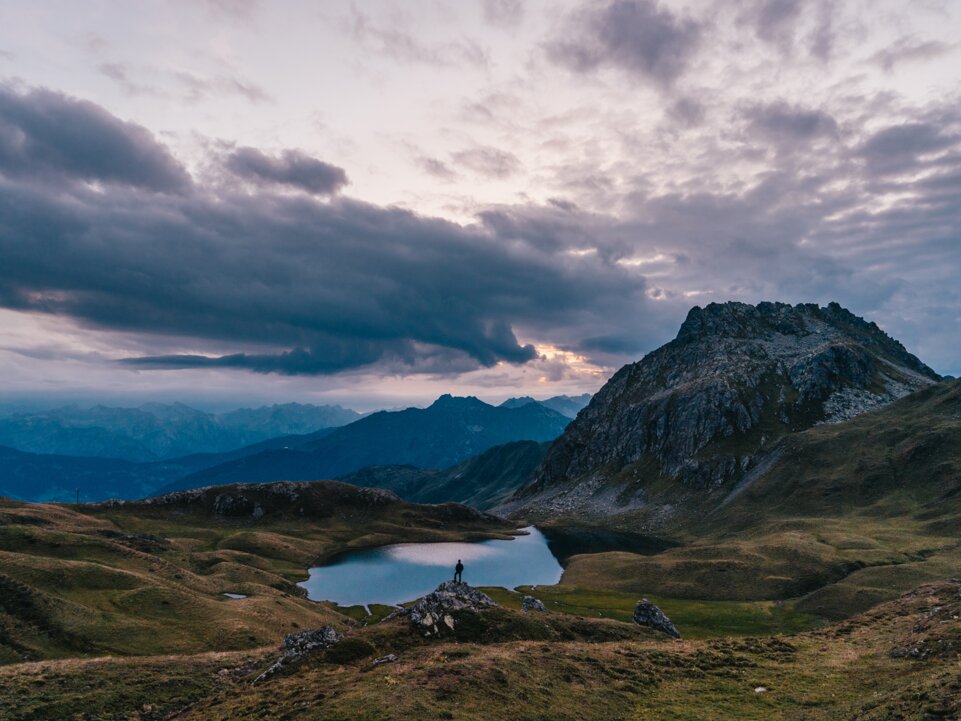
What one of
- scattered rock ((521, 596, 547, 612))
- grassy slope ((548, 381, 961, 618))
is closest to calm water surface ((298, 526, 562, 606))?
grassy slope ((548, 381, 961, 618))

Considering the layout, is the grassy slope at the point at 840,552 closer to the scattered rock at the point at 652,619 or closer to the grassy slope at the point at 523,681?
the scattered rock at the point at 652,619

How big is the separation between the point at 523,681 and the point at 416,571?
11898cm

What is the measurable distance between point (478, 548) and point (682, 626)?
4436 inches

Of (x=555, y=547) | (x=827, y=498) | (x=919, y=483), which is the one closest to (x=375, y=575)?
(x=555, y=547)

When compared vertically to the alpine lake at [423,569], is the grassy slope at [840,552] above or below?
above

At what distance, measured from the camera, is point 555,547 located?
7795 inches

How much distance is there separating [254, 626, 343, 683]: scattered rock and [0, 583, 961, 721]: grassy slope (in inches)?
38.5

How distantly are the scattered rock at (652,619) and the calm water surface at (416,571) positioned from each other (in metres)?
64.2

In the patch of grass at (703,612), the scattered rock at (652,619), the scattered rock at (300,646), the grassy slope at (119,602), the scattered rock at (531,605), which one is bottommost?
the patch of grass at (703,612)

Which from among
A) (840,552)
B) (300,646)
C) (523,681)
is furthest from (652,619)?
(840,552)

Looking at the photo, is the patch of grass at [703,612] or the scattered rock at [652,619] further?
the patch of grass at [703,612]

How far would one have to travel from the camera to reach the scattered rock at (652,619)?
61250 millimetres

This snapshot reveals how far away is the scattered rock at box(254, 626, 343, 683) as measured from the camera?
120 feet

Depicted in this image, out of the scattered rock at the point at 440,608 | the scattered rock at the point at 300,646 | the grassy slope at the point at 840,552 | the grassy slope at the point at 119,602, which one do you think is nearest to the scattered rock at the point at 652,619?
the scattered rock at the point at 440,608
